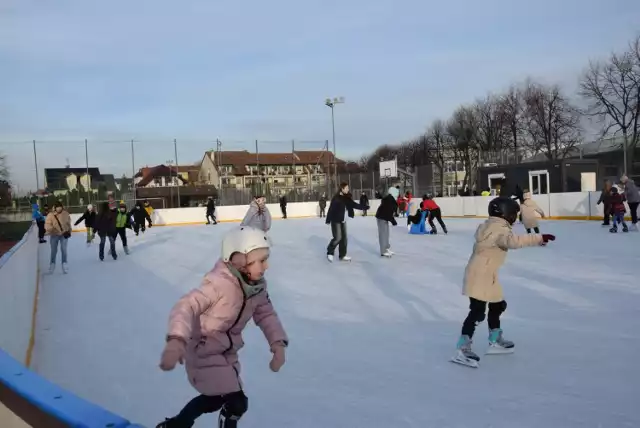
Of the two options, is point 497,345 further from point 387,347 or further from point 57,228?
point 57,228

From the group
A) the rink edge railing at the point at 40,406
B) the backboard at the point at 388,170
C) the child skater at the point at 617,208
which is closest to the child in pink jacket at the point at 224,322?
the rink edge railing at the point at 40,406

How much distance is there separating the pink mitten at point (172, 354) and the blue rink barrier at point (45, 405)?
0.40m

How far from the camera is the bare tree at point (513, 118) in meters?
40.7

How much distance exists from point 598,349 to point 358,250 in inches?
301

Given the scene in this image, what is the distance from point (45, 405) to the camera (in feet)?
4.49

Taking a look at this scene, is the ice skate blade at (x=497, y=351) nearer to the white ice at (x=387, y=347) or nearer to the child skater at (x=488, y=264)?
the white ice at (x=387, y=347)

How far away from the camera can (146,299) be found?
279 inches

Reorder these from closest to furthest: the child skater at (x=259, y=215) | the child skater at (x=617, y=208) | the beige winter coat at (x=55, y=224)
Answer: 1. the child skater at (x=259, y=215)
2. the beige winter coat at (x=55, y=224)
3. the child skater at (x=617, y=208)

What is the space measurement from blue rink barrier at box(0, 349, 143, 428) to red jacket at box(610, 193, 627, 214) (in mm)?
13594

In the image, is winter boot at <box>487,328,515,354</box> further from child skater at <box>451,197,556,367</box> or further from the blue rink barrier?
the blue rink barrier

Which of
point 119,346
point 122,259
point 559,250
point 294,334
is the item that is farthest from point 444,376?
point 122,259

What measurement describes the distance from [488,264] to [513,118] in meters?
40.1

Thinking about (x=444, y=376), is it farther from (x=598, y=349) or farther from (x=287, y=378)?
(x=598, y=349)

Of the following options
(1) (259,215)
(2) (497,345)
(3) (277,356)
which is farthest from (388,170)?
(3) (277,356)
